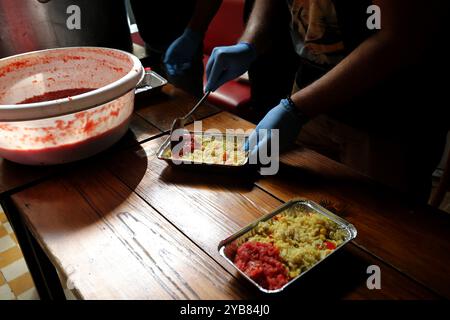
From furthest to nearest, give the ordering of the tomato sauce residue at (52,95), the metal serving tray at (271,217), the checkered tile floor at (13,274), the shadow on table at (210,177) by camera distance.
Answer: the checkered tile floor at (13,274) → the tomato sauce residue at (52,95) → the shadow on table at (210,177) → the metal serving tray at (271,217)

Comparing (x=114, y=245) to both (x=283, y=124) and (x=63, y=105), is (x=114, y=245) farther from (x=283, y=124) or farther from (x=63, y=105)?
(x=283, y=124)

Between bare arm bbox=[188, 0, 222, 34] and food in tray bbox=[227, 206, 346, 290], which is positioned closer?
food in tray bbox=[227, 206, 346, 290]

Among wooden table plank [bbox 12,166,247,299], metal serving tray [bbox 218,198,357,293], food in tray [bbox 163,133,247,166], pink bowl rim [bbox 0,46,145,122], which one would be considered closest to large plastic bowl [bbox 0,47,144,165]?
pink bowl rim [bbox 0,46,145,122]

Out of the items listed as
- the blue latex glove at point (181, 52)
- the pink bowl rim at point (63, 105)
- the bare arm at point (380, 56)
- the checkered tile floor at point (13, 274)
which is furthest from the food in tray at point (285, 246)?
the checkered tile floor at point (13, 274)

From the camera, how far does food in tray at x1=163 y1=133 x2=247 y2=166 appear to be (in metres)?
1.20

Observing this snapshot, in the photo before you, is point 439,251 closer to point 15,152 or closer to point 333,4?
point 333,4

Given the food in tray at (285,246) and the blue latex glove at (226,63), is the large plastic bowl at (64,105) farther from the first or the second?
the food in tray at (285,246)

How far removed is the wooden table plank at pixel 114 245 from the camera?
2.72 feet

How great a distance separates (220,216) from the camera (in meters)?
1.04

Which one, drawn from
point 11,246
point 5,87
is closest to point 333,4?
point 5,87

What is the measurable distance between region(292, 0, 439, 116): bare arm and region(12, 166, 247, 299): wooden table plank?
694mm

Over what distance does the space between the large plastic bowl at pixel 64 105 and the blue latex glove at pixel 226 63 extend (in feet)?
1.08

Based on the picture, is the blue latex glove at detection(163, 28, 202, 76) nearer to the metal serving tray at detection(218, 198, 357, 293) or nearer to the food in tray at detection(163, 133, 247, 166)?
the food in tray at detection(163, 133, 247, 166)
